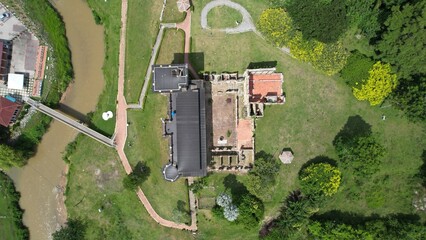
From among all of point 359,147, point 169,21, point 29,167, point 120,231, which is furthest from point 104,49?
point 359,147

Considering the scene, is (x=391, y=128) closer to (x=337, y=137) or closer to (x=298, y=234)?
(x=337, y=137)

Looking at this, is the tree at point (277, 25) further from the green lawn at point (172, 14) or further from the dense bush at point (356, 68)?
the green lawn at point (172, 14)

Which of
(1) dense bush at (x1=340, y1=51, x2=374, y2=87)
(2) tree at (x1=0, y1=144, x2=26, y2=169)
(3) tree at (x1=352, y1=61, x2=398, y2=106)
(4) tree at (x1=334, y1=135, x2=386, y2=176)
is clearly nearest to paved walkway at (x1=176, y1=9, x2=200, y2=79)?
(1) dense bush at (x1=340, y1=51, x2=374, y2=87)

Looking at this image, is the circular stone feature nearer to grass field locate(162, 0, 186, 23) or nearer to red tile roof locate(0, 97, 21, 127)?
grass field locate(162, 0, 186, 23)

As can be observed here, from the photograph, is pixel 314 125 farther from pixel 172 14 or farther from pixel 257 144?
pixel 172 14

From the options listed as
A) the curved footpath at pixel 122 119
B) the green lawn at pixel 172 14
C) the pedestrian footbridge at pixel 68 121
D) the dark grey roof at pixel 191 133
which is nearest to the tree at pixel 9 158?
the pedestrian footbridge at pixel 68 121

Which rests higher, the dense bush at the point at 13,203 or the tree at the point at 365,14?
the tree at the point at 365,14

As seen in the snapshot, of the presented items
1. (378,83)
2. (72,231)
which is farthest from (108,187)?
(378,83)
